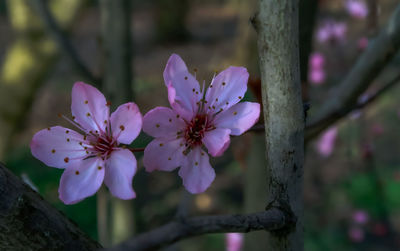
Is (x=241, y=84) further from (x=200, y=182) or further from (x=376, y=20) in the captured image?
(x=376, y=20)

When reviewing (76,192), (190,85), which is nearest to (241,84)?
(190,85)

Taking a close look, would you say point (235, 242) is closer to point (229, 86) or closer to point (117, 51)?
point (117, 51)

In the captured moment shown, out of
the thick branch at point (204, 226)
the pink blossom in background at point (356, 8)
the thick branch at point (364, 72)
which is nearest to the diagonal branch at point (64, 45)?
the thick branch at point (364, 72)

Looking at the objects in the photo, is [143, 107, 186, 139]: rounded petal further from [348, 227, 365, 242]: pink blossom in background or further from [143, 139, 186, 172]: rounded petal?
[348, 227, 365, 242]: pink blossom in background

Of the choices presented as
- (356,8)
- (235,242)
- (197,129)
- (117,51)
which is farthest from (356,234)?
(197,129)

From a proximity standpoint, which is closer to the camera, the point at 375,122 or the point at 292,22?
the point at 292,22

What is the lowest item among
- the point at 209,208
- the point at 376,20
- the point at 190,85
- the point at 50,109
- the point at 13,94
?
the point at 209,208

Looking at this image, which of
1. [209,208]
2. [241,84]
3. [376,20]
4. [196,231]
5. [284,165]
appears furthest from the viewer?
[209,208]
